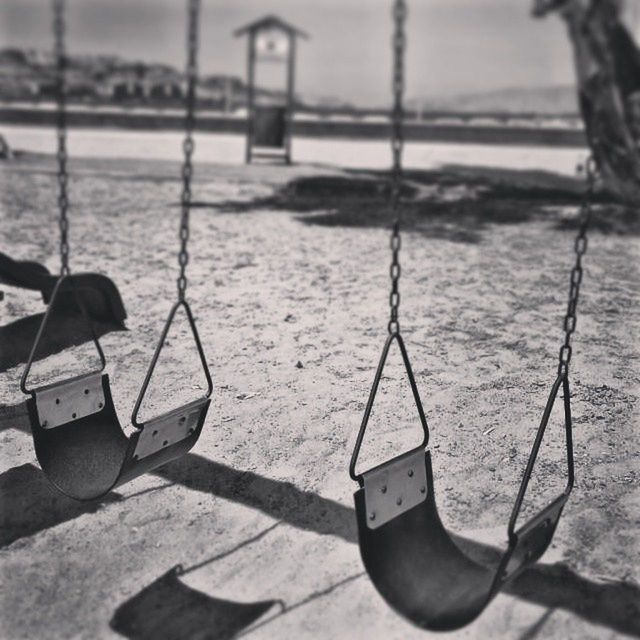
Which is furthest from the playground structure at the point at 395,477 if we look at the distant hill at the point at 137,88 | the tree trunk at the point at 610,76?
the distant hill at the point at 137,88

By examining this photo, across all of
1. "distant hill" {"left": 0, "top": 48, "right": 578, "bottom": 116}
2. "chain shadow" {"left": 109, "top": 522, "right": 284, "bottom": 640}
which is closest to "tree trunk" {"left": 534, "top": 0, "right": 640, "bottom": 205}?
"chain shadow" {"left": 109, "top": 522, "right": 284, "bottom": 640}

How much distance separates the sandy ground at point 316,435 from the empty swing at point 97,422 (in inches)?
5.6

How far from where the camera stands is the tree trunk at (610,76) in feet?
30.8

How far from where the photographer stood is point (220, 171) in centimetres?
1258

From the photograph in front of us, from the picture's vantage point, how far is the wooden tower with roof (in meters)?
14.3

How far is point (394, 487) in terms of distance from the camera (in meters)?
2.26

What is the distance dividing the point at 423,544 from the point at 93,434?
1325 millimetres

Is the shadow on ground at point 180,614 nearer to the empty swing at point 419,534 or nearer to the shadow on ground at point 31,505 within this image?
Result: the empty swing at point 419,534

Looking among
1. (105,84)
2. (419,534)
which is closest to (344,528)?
(419,534)

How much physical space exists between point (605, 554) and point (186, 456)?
5.21 ft

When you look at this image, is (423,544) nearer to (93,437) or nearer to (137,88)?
(93,437)

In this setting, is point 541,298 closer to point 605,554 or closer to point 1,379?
point 605,554

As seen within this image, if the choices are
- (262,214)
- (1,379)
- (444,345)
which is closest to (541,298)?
(444,345)

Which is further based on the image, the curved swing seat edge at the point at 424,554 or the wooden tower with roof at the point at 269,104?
the wooden tower with roof at the point at 269,104
